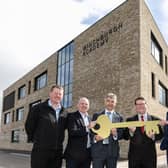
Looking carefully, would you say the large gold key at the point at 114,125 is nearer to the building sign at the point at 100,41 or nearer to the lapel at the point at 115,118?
the lapel at the point at 115,118

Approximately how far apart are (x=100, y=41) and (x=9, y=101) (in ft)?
82.6

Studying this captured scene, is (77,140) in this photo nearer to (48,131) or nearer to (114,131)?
(48,131)

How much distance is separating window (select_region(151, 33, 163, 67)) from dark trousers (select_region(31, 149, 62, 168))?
15319 millimetres

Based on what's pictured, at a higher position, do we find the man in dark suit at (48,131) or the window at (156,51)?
the window at (156,51)

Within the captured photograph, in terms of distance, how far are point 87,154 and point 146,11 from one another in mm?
14584

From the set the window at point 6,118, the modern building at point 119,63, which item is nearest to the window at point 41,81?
the modern building at point 119,63

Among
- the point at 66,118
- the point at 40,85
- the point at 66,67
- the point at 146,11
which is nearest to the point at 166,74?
the point at 146,11

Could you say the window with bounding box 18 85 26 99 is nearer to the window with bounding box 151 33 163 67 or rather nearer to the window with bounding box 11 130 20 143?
the window with bounding box 11 130 20 143

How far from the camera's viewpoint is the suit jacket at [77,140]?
14.2 feet

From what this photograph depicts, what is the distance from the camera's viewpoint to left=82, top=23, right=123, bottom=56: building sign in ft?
58.2

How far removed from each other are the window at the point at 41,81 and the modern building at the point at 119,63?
172 cm

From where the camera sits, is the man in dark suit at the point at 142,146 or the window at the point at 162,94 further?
the window at the point at 162,94

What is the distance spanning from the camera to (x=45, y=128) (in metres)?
4.21

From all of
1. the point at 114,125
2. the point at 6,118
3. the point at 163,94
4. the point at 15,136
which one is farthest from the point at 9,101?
the point at 114,125
